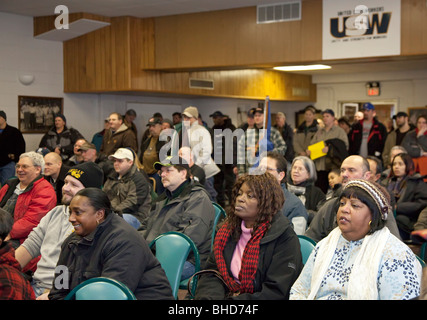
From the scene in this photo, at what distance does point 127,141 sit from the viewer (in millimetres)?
7621

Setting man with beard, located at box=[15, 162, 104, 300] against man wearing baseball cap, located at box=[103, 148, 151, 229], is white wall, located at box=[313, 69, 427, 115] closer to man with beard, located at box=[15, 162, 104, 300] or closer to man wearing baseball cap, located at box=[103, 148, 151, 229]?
man wearing baseball cap, located at box=[103, 148, 151, 229]

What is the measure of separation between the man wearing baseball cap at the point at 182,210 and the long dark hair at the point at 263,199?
0.93 metres

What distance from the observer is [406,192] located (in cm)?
537

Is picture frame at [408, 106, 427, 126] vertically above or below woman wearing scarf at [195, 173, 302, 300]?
above

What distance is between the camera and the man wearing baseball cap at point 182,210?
382cm

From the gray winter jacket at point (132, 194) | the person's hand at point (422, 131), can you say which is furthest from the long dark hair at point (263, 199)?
the person's hand at point (422, 131)

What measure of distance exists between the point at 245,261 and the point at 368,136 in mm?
6331

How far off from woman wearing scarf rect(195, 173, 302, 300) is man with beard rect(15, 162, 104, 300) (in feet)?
3.33

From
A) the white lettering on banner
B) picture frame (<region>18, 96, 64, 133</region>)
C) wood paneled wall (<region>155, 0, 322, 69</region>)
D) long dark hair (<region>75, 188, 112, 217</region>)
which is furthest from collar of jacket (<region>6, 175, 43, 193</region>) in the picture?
wood paneled wall (<region>155, 0, 322, 69</region>)

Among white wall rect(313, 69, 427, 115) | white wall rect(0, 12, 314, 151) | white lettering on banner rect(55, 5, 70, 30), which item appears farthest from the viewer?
white wall rect(313, 69, 427, 115)

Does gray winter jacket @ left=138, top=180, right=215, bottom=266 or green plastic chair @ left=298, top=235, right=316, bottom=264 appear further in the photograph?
gray winter jacket @ left=138, top=180, right=215, bottom=266

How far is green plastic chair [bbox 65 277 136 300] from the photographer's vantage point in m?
2.18
